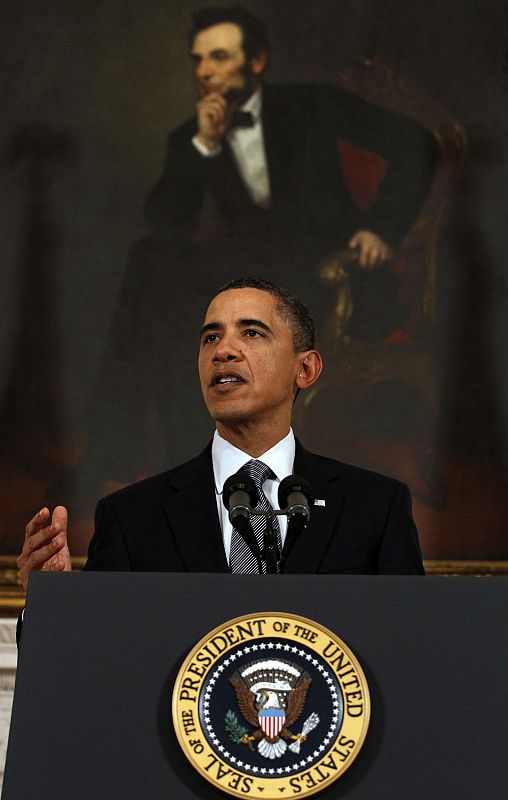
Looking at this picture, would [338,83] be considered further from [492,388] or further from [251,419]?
[251,419]

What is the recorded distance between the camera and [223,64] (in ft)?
23.0

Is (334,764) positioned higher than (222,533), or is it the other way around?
(222,533)

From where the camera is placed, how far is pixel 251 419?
9.69ft

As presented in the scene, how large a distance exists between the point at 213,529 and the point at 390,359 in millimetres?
3804

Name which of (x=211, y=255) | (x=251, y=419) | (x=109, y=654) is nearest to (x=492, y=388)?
(x=211, y=255)

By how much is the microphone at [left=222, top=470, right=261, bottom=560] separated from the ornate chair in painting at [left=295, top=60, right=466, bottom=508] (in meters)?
3.99

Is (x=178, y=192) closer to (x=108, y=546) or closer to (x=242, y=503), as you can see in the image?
(x=108, y=546)

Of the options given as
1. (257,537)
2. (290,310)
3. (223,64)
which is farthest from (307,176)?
(257,537)

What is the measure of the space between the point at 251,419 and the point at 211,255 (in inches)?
147

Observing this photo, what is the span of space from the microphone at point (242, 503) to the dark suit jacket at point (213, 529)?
470mm

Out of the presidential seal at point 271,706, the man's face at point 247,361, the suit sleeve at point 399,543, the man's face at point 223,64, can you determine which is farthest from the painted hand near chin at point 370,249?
the presidential seal at point 271,706

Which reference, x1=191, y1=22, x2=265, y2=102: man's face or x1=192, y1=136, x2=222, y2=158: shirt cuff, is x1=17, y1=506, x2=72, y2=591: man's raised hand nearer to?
x1=192, y1=136, x2=222, y2=158: shirt cuff

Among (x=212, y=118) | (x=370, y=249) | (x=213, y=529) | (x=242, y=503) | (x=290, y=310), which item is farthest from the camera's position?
(x=212, y=118)

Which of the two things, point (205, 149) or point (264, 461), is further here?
point (205, 149)
